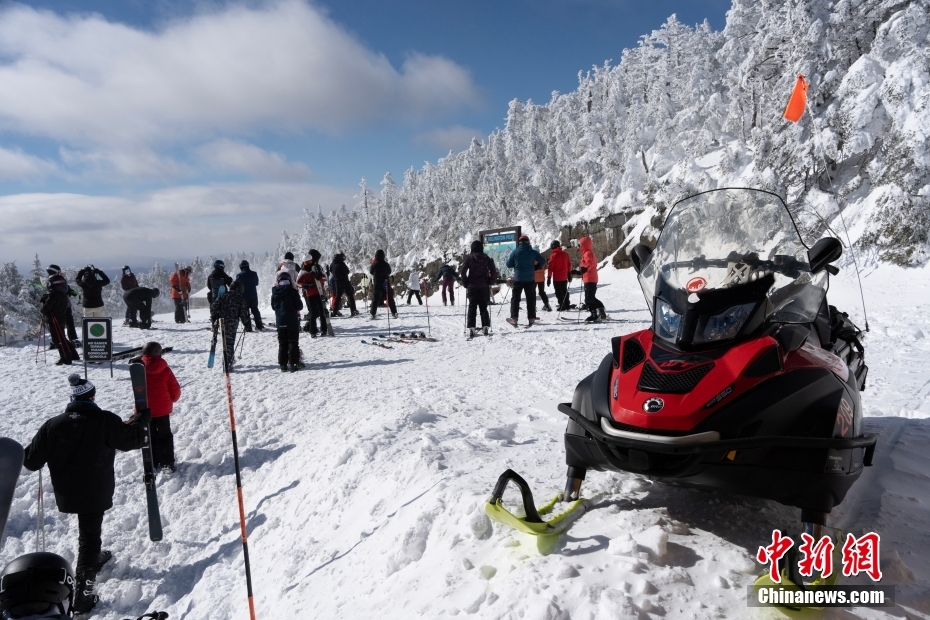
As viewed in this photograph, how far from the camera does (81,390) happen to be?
186 inches

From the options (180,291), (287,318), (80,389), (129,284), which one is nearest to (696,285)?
(80,389)

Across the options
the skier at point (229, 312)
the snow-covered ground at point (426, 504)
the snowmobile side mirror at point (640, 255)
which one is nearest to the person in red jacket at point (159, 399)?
the snow-covered ground at point (426, 504)

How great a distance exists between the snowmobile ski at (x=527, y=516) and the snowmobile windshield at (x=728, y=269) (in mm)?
1194

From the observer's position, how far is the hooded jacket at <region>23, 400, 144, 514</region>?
456 centimetres

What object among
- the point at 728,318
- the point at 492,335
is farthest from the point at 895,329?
the point at 728,318

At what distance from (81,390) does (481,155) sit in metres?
68.4

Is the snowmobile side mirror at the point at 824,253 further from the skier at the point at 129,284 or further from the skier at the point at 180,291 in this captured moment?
the skier at the point at 180,291

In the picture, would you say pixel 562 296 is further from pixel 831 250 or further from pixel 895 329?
pixel 831 250

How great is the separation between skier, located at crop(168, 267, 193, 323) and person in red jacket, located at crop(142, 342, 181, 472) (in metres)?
13.8

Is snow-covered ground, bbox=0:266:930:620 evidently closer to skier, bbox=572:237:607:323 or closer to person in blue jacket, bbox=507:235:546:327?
person in blue jacket, bbox=507:235:546:327

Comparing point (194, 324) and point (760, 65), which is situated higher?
point (760, 65)

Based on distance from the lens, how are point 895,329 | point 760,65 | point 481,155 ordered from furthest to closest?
point 481,155
point 760,65
point 895,329

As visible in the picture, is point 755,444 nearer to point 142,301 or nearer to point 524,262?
point 524,262

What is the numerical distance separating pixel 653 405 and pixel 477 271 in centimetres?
926
